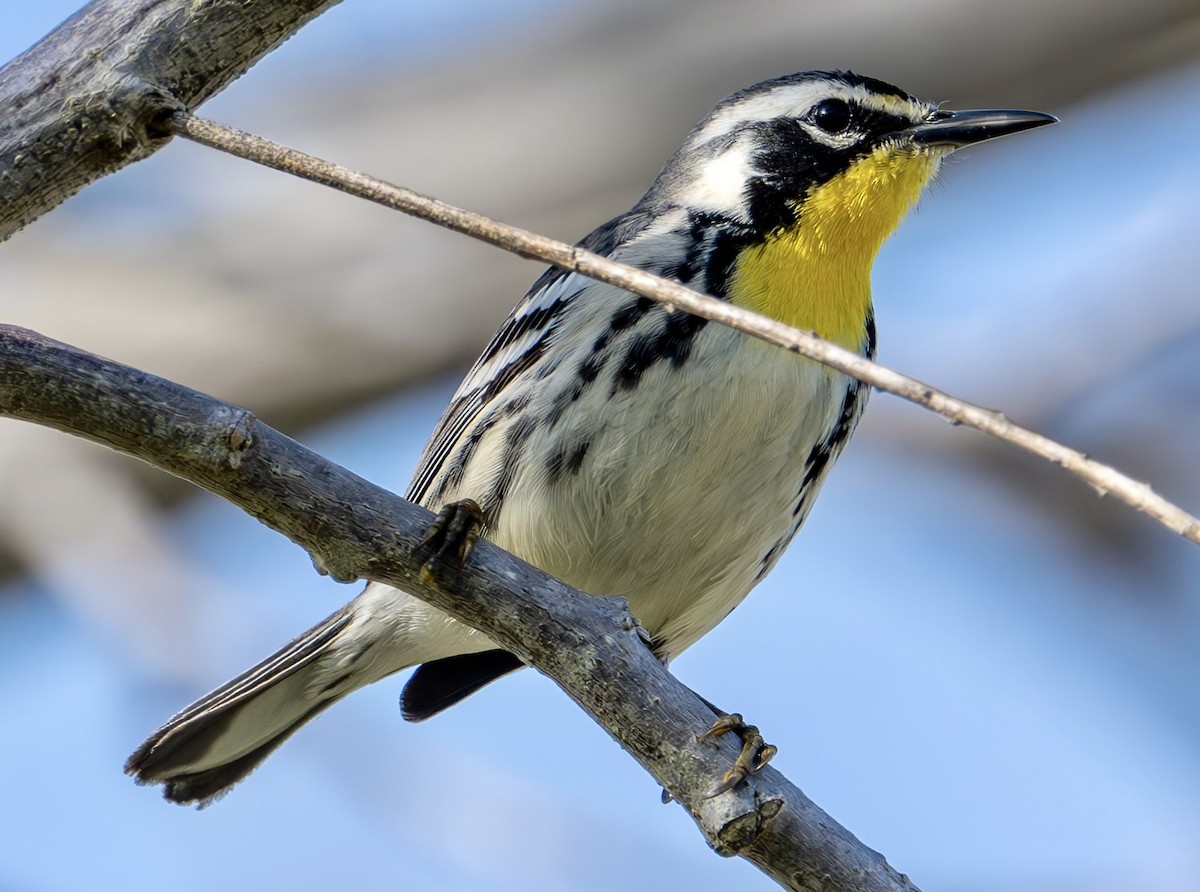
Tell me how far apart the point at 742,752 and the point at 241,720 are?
182 cm

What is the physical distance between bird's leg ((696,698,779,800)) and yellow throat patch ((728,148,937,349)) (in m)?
1.17

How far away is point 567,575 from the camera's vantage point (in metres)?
3.79

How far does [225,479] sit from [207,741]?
6.17ft

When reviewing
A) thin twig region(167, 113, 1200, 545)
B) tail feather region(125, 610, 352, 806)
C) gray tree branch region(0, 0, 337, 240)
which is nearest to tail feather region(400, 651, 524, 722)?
tail feather region(125, 610, 352, 806)

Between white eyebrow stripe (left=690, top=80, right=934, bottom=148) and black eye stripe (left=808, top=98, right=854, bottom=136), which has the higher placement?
white eyebrow stripe (left=690, top=80, right=934, bottom=148)

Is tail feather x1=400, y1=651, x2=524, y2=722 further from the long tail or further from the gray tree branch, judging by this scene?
the gray tree branch

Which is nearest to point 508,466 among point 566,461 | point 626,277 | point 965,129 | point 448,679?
point 566,461

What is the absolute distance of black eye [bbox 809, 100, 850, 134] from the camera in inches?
164

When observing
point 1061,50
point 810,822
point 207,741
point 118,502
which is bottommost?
point 810,822

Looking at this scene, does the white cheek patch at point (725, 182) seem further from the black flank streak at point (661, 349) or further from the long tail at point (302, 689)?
the long tail at point (302, 689)

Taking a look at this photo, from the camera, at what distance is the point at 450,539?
2506mm

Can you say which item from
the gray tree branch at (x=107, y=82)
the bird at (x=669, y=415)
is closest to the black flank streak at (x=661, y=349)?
the bird at (x=669, y=415)

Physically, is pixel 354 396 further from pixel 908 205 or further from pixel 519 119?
pixel 908 205

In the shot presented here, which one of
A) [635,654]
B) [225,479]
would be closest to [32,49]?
[225,479]
